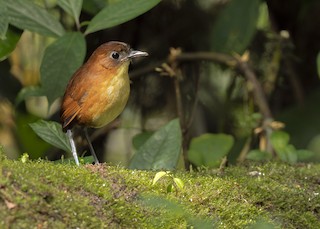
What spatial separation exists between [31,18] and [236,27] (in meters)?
1.65

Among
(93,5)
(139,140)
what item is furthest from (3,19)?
(139,140)

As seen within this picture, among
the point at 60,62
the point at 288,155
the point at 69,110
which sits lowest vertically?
the point at 288,155

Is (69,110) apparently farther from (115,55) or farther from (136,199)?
(136,199)

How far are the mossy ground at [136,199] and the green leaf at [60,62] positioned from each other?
1.13 metres

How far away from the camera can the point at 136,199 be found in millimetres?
2779

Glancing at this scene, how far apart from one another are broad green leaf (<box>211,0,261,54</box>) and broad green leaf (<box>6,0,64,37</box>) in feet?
4.72

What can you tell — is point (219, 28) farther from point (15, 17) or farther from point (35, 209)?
point (35, 209)

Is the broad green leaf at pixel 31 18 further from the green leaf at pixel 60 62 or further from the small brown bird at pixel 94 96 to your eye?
the small brown bird at pixel 94 96

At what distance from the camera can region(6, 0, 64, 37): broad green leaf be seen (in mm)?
4031

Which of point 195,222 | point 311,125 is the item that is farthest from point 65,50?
point 311,125

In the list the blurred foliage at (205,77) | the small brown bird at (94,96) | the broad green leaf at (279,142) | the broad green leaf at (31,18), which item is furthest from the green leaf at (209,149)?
the broad green leaf at (31,18)

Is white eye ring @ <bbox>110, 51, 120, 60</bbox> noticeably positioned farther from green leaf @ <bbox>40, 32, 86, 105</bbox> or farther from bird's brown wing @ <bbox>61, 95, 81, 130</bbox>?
bird's brown wing @ <bbox>61, 95, 81, 130</bbox>

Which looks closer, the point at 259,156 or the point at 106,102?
the point at 106,102

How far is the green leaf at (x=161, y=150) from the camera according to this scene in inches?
153
